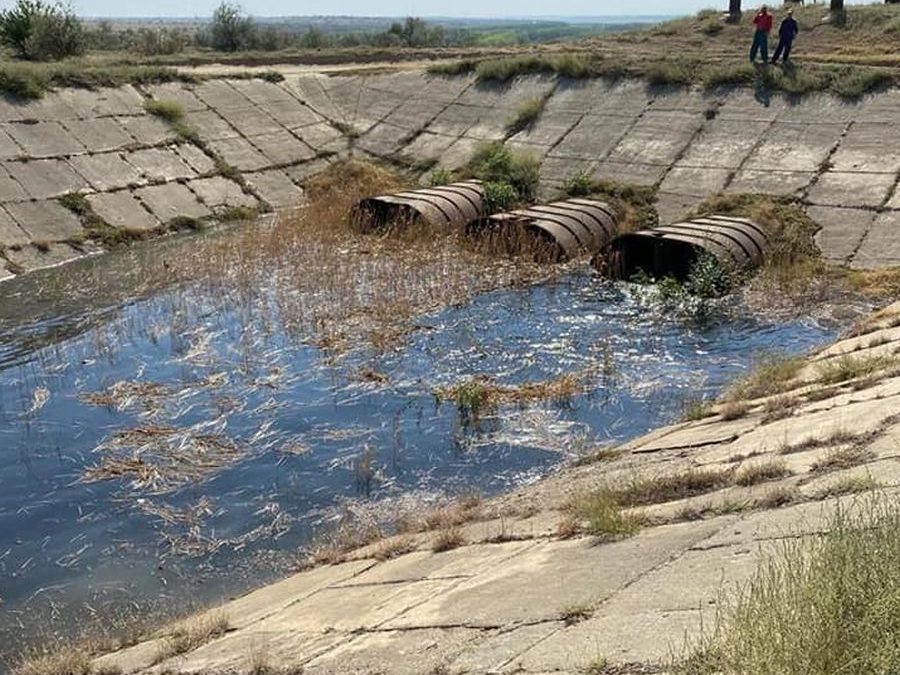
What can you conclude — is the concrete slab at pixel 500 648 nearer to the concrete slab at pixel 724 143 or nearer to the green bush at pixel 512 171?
the green bush at pixel 512 171

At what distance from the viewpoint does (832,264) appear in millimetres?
16219

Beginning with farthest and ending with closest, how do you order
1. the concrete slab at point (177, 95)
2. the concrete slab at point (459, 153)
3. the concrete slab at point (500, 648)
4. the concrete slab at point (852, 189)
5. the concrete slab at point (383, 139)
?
the concrete slab at point (383, 139) → the concrete slab at point (177, 95) → the concrete slab at point (459, 153) → the concrete slab at point (852, 189) → the concrete slab at point (500, 648)

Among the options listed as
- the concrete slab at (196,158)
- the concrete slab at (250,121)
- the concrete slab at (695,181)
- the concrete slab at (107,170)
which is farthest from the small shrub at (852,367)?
Answer: the concrete slab at (250,121)

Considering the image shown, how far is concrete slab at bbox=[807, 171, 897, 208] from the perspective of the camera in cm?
1747

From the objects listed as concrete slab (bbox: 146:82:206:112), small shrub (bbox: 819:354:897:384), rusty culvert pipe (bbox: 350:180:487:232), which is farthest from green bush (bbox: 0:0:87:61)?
small shrub (bbox: 819:354:897:384)

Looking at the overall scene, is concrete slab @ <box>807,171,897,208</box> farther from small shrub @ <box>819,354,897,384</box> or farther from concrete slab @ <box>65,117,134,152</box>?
concrete slab @ <box>65,117,134,152</box>

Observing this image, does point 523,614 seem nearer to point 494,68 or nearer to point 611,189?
point 611,189

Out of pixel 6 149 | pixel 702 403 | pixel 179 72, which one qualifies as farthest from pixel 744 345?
pixel 179 72

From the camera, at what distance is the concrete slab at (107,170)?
20.0 meters

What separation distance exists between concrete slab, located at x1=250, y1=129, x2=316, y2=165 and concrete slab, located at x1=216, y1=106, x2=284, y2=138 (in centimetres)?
21

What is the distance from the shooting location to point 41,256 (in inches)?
694

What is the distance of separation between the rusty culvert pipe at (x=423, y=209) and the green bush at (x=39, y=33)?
557 inches

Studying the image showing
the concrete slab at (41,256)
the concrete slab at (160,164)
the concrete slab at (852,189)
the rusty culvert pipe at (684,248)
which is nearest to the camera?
the rusty culvert pipe at (684,248)

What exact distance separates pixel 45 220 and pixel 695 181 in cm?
1179
